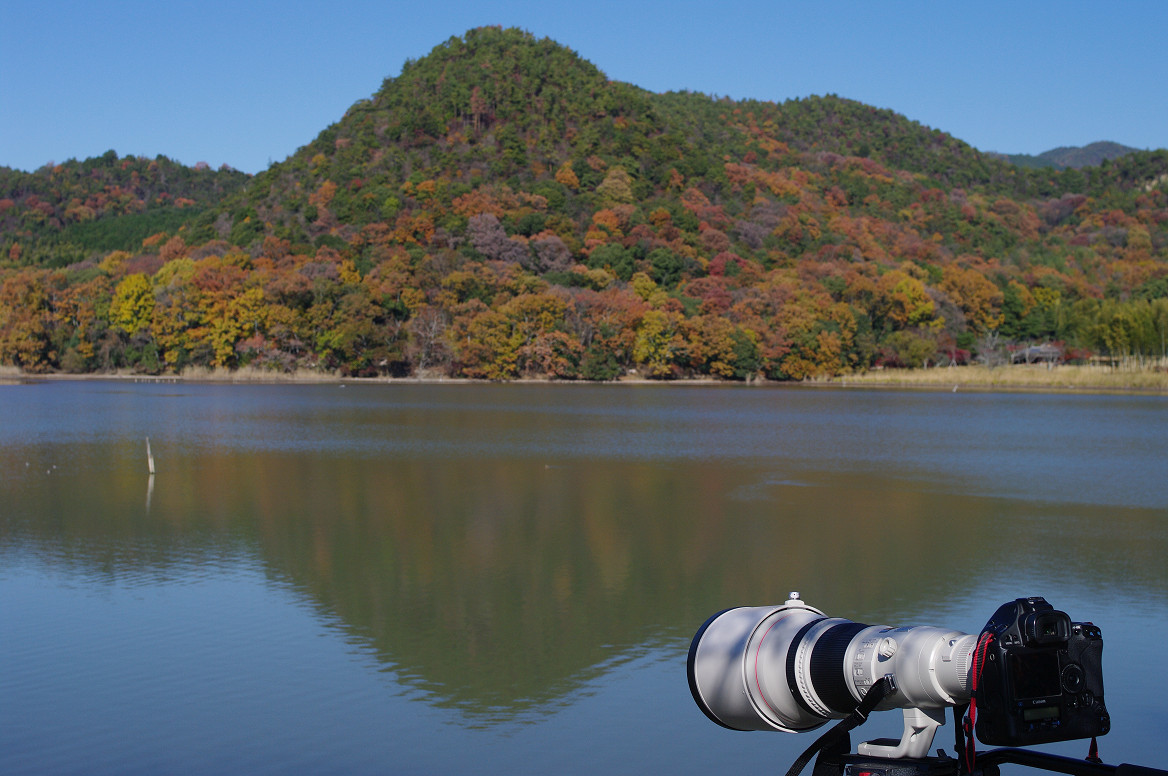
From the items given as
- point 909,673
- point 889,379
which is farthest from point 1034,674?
point 889,379

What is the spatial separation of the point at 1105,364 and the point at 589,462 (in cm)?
5321

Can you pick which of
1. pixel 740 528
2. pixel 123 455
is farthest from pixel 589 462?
pixel 123 455

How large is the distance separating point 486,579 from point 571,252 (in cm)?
5955

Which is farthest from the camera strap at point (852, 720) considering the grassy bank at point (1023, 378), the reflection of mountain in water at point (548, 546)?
the grassy bank at point (1023, 378)

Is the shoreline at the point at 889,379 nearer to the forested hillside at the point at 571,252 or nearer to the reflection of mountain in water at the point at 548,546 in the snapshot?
the forested hillside at the point at 571,252

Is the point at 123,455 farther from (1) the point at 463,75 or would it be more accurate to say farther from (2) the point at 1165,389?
(1) the point at 463,75

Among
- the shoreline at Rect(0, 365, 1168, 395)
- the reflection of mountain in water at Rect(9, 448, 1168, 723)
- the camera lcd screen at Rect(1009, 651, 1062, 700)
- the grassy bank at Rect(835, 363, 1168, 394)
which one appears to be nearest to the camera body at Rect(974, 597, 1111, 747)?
the camera lcd screen at Rect(1009, 651, 1062, 700)

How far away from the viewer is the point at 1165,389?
146ft

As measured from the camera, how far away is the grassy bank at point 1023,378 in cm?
4662

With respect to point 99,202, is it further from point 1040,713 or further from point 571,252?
point 1040,713

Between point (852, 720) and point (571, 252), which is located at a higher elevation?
point (571, 252)

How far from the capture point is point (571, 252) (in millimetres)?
67625

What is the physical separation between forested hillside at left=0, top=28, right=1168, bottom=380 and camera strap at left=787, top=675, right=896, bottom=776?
51.7 meters

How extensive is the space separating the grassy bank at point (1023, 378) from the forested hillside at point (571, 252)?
2650mm
